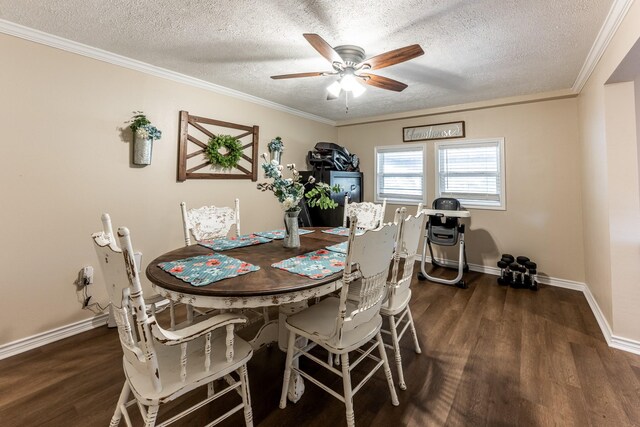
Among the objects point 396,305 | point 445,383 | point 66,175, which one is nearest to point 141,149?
point 66,175

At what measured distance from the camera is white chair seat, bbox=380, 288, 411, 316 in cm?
178

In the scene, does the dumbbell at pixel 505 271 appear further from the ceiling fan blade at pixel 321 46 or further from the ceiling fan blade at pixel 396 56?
the ceiling fan blade at pixel 321 46

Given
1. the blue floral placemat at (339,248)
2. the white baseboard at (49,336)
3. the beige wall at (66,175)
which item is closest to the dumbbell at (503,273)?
the blue floral placemat at (339,248)

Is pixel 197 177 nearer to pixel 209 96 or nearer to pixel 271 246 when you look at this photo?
pixel 209 96

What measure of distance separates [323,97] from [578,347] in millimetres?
3598

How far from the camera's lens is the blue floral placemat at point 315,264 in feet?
4.94

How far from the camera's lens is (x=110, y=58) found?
2482 millimetres

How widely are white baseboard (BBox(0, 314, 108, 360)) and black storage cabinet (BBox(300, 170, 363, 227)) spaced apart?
2641 millimetres

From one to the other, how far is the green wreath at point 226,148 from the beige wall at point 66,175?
0.39 meters

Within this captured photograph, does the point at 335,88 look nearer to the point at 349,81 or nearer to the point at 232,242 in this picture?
the point at 349,81

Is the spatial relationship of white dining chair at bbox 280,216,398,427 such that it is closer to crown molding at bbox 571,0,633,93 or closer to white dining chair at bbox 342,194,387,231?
white dining chair at bbox 342,194,387,231

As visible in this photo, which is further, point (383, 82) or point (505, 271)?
point (505, 271)

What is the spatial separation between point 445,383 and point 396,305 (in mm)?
574

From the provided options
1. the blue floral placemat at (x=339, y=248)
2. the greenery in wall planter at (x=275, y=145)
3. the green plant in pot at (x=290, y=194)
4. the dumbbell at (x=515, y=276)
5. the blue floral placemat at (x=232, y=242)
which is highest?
the greenery in wall planter at (x=275, y=145)
